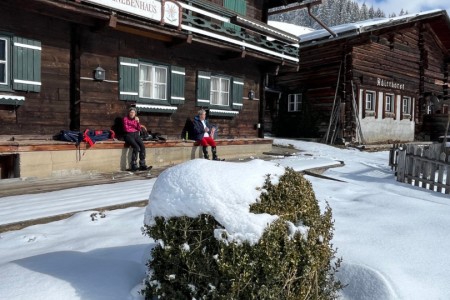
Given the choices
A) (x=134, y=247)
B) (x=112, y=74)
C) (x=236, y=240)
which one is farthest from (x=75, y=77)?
(x=236, y=240)

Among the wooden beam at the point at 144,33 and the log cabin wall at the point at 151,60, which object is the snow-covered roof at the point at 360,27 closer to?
the log cabin wall at the point at 151,60

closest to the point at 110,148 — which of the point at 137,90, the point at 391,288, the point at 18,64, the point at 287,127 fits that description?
the point at 137,90

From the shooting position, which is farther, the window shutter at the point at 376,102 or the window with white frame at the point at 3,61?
the window shutter at the point at 376,102

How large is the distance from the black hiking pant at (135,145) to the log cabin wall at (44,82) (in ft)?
4.93

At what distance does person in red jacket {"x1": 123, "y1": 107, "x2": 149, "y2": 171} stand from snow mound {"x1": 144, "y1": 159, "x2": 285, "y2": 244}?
20.9 ft

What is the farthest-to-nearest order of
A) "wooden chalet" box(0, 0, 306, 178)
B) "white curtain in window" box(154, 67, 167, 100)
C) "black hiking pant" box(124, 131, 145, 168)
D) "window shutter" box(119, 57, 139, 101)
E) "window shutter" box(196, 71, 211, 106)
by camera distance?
Result: "window shutter" box(196, 71, 211, 106)
"white curtain in window" box(154, 67, 167, 100)
"window shutter" box(119, 57, 139, 101)
"black hiking pant" box(124, 131, 145, 168)
"wooden chalet" box(0, 0, 306, 178)

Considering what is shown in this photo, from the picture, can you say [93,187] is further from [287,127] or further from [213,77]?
[287,127]

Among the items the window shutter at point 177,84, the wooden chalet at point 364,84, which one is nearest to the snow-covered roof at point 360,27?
the wooden chalet at point 364,84

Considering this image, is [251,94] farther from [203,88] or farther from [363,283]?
[363,283]

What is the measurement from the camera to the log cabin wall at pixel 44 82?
26.6 feet

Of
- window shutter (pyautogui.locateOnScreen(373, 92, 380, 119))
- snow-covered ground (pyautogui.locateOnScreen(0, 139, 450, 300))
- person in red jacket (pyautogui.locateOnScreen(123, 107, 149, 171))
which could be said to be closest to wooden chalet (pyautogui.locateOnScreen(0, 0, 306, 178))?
person in red jacket (pyautogui.locateOnScreen(123, 107, 149, 171))

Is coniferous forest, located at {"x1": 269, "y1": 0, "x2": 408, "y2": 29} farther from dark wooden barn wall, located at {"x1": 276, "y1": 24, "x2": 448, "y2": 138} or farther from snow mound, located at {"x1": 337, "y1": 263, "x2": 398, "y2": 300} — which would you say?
snow mound, located at {"x1": 337, "y1": 263, "x2": 398, "y2": 300}

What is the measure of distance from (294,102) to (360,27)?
17.2 ft

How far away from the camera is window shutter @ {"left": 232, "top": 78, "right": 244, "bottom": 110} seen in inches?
521
